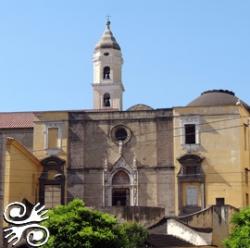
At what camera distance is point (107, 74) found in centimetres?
6894

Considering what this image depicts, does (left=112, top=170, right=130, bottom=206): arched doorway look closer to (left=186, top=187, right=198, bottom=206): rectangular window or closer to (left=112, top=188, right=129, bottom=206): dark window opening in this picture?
(left=112, top=188, right=129, bottom=206): dark window opening

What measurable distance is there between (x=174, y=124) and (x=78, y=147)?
7033mm

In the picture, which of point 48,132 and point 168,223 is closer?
point 168,223

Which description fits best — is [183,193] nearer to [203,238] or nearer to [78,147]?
A: [78,147]

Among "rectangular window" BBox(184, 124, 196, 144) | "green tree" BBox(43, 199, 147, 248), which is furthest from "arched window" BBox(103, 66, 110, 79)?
"green tree" BBox(43, 199, 147, 248)

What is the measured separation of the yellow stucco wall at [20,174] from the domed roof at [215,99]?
476 inches

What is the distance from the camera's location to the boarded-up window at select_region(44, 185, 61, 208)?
50250 mm

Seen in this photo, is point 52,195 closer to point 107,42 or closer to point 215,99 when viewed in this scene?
point 215,99

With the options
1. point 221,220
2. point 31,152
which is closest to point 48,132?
point 31,152

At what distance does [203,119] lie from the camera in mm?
49969

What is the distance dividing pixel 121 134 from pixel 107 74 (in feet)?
60.1

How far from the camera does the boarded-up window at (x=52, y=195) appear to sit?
50250mm

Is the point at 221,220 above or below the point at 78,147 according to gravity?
below

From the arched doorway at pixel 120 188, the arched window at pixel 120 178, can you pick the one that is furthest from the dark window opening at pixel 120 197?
the arched window at pixel 120 178
